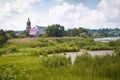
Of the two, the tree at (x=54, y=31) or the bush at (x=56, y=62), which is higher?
the tree at (x=54, y=31)

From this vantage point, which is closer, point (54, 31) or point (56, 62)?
point (56, 62)

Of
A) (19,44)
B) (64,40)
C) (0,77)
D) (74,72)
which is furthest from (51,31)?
(0,77)

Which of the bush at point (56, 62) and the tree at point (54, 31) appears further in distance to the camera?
the tree at point (54, 31)

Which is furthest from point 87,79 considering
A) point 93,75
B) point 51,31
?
point 51,31

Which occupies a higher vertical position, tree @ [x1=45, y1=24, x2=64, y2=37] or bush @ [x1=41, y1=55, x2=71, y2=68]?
tree @ [x1=45, y1=24, x2=64, y2=37]

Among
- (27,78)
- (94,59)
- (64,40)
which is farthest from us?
(64,40)

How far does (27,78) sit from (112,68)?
7.14 metres

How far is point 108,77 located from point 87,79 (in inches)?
69.5

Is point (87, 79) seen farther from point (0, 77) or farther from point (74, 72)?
point (0, 77)

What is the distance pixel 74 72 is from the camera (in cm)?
2280

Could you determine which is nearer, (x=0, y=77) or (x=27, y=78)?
(x=0, y=77)

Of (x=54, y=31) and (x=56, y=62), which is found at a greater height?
(x=54, y=31)

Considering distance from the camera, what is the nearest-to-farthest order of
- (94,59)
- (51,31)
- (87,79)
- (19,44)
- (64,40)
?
1. (87,79)
2. (94,59)
3. (19,44)
4. (64,40)
5. (51,31)

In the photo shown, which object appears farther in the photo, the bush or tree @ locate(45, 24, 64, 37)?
tree @ locate(45, 24, 64, 37)
